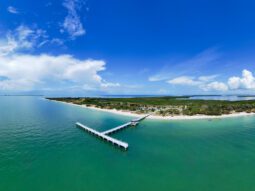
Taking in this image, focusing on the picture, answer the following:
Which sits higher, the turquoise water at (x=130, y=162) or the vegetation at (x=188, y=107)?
the vegetation at (x=188, y=107)

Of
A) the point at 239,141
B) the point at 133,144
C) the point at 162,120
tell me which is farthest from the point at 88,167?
the point at 162,120

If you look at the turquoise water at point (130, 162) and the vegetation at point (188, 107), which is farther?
the vegetation at point (188, 107)

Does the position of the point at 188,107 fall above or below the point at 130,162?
above

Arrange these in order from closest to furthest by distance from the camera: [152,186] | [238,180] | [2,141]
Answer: [152,186]
[238,180]
[2,141]

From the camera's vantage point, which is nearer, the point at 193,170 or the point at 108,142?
the point at 193,170

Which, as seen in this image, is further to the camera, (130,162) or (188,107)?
(188,107)

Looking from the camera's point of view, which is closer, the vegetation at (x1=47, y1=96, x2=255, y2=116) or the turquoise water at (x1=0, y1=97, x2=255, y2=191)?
the turquoise water at (x1=0, y1=97, x2=255, y2=191)

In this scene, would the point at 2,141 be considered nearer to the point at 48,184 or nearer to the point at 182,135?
the point at 48,184

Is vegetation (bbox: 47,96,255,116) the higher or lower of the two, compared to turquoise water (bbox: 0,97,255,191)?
higher
